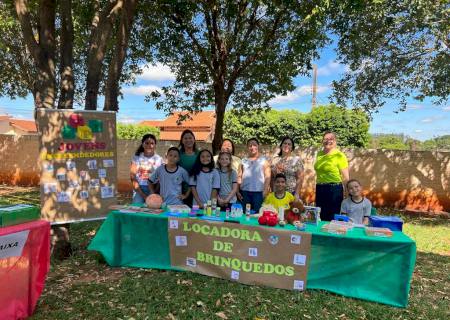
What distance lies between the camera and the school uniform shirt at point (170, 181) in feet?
15.6

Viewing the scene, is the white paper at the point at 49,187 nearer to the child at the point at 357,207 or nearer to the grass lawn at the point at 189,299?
the grass lawn at the point at 189,299

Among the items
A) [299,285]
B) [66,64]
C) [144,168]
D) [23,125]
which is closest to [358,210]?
Answer: [299,285]

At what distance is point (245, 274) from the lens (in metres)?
3.97

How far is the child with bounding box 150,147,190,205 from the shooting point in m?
4.75

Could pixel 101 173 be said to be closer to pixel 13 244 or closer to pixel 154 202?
pixel 154 202

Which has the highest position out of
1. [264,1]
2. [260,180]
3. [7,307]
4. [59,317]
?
[264,1]

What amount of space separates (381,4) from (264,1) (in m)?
2.12

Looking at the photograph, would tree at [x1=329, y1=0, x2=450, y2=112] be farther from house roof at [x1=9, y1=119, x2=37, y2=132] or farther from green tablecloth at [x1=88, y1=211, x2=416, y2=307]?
house roof at [x1=9, y1=119, x2=37, y2=132]

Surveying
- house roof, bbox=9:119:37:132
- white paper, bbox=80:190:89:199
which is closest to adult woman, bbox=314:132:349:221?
white paper, bbox=80:190:89:199

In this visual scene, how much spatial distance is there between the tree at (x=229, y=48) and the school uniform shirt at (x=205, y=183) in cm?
386

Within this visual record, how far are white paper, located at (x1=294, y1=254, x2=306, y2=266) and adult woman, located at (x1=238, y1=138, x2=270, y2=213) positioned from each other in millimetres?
1288

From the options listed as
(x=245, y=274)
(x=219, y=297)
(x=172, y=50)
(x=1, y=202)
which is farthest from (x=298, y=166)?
(x=1, y=202)

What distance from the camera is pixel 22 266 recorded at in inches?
122

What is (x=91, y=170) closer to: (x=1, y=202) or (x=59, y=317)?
(x=59, y=317)
